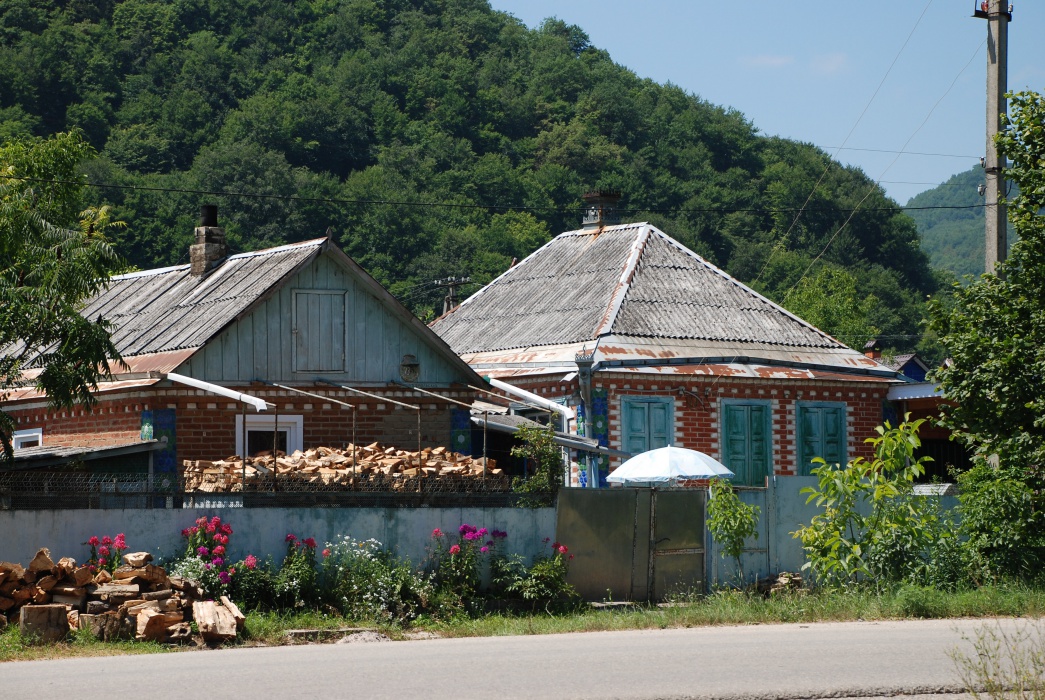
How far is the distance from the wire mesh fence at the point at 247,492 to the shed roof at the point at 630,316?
695 cm

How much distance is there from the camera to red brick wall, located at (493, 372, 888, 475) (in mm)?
24812

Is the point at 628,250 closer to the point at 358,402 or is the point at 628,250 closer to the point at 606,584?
the point at 358,402

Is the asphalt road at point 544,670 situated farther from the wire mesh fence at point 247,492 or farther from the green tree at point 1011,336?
the green tree at point 1011,336

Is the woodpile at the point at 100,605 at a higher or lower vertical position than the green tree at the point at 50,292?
lower

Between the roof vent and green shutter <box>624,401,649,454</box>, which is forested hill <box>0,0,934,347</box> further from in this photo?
green shutter <box>624,401,649,454</box>

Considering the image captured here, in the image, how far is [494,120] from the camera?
85.6m

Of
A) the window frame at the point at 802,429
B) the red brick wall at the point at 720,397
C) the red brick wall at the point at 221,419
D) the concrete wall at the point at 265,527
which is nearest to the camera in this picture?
the concrete wall at the point at 265,527

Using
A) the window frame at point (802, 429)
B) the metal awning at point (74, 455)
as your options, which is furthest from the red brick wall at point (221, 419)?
the window frame at point (802, 429)

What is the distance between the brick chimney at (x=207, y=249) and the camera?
24844 millimetres

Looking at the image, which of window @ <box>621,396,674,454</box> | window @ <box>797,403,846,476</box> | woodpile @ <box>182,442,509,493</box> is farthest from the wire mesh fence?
window @ <box>797,403,846,476</box>

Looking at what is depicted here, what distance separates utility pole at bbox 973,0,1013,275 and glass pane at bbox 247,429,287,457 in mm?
10759

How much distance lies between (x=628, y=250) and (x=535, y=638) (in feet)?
51.8

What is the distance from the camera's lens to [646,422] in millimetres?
24953

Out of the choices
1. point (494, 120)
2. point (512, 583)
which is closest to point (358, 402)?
point (512, 583)
